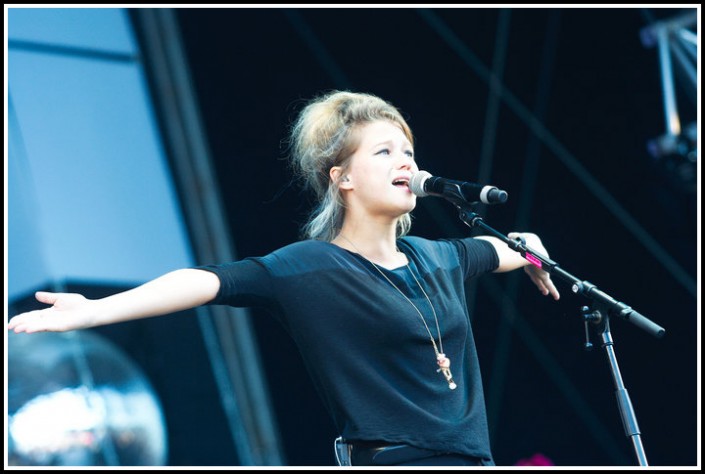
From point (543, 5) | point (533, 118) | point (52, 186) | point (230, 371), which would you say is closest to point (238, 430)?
point (230, 371)

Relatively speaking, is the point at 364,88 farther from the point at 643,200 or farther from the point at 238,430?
the point at 238,430

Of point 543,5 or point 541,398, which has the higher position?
point 543,5

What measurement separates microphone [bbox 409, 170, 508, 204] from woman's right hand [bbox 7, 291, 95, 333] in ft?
2.36

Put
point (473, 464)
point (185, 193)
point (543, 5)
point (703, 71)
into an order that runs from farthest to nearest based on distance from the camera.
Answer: point (185, 193) → point (543, 5) → point (703, 71) → point (473, 464)

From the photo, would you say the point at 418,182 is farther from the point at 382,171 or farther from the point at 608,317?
the point at 608,317

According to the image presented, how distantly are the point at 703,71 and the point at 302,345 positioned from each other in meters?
2.29

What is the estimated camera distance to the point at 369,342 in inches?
72.5

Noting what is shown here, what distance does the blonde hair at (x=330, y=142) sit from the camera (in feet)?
6.94

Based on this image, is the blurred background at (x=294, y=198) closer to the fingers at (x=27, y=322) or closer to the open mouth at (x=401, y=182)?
the open mouth at (x=401, y=182)

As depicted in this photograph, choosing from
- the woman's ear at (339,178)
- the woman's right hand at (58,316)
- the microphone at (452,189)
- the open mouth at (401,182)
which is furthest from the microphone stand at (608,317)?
the woman's right hand at (58,316)

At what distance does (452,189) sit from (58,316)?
81cm

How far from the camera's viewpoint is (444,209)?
4.28 metres

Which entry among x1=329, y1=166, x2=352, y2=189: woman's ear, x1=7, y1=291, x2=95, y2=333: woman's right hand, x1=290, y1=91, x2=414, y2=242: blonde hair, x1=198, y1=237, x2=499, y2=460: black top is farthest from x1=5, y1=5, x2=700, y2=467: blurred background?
x1=7, y1=291, x2=95, y2=333: woman's right hand

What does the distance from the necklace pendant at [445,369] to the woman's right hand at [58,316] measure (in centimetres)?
68
